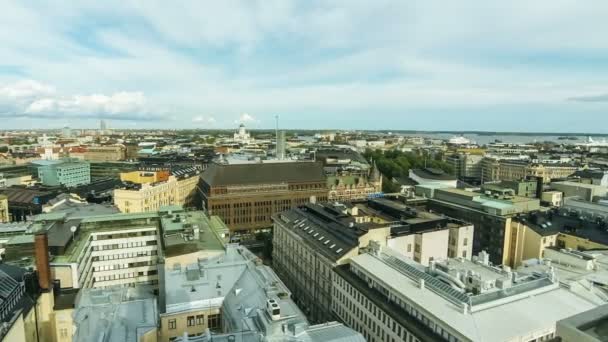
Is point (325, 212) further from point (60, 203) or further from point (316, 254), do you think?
point (60, 203)

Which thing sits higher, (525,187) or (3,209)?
(525,187)

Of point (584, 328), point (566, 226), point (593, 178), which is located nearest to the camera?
point (584, 328)

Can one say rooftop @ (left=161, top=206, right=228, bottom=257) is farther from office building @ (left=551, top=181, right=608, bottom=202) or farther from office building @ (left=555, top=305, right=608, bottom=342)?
office building @ (left=551, top=181, right=608, bottom=202)

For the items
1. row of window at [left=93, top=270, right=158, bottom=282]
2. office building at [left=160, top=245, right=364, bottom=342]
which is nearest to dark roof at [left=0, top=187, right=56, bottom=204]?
row of window at [left=93, top=270, right=158, bottom=282]

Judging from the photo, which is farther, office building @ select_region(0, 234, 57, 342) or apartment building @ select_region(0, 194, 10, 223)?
apartment building @ select_region(0, 194, 10, 223)

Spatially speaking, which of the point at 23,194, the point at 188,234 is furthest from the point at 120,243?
the point at 23,194

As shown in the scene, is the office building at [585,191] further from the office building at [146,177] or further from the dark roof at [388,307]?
the office building at [146,177]

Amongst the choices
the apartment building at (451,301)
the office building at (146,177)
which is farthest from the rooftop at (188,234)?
the office building at (146,177)

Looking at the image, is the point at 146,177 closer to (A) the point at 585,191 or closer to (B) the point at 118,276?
(B) the point at 118,276

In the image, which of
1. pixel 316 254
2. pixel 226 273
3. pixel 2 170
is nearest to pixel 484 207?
pixel 316 254
